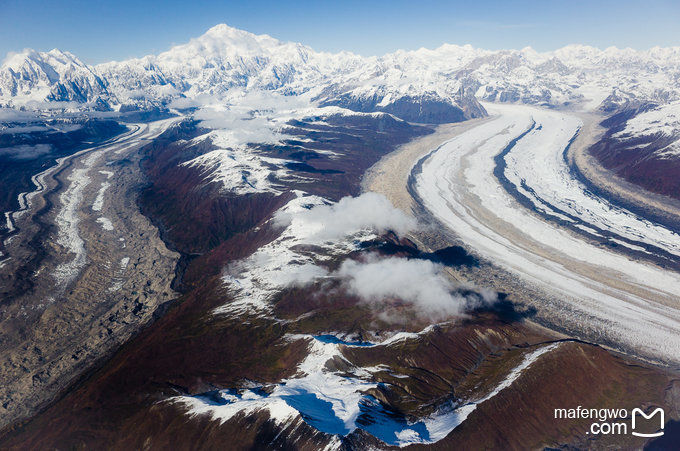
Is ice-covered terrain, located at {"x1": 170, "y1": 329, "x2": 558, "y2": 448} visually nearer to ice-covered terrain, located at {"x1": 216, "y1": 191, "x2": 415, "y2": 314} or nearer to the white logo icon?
the white logo icon

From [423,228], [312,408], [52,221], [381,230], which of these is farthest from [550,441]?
[52,221]

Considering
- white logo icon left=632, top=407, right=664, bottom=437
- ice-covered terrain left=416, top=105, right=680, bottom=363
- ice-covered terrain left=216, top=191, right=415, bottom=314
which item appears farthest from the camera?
ice-covered terrain left=216, top=191, right=415, bottom=314

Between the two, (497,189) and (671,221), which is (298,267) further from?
(671,221)

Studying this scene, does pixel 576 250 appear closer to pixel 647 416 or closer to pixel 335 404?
pixel 647 416

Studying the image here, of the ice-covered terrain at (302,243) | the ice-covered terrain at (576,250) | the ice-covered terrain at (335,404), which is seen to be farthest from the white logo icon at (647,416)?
the ice-covered terrain at (302,243)

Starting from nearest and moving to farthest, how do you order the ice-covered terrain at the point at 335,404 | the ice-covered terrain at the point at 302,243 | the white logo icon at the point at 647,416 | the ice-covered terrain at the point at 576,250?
the ice-covered terrain at the point at 335,404, the white logo icon at the point at 647,416, the ice-covered terrain at the point at 576,250, the ice-covered terrain at the point at 302,243

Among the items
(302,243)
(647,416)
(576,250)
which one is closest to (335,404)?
(647,416)

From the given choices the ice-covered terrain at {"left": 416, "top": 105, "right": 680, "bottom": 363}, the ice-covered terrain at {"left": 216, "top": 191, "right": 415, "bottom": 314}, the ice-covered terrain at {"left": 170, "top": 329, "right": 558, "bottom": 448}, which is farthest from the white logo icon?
the ice-covered terrain at {"left": 216, "top": 191, "right": 415, "bottom": 314}

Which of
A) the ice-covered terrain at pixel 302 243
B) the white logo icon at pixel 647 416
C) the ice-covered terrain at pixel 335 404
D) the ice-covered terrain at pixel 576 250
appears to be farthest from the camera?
the ice-covered terrain at pixel 302 243

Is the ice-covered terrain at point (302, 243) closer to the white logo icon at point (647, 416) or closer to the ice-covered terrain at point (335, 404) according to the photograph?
the ice-covered terrain at point (335, 404)
